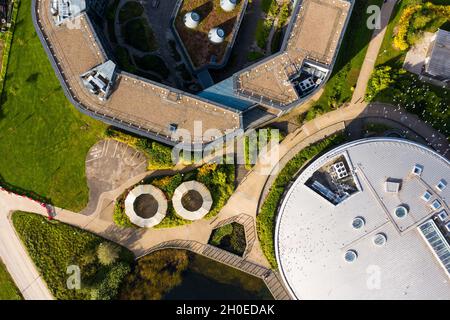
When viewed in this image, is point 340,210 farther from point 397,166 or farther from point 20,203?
point 20,203

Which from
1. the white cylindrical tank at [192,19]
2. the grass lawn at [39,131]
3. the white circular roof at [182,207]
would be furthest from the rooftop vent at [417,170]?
the grass lawn at [39,131]

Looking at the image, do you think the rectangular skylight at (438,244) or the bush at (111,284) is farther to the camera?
the bush at (111,284)

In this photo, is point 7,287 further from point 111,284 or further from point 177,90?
point 177,90

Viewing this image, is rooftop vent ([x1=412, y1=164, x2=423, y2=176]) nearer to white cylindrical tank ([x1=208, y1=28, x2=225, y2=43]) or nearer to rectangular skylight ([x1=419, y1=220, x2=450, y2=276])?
rectangular skylight ([x1=419, y1=220, x2=450, y2=276])

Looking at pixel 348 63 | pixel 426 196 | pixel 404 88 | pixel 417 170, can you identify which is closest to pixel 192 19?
pixel 348 63

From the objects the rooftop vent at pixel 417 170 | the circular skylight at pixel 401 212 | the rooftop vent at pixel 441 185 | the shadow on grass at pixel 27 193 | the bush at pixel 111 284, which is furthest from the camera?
the shadow on grass at pixel 27 193

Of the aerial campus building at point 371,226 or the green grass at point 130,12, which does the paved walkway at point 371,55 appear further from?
the green grass at point 130,12
